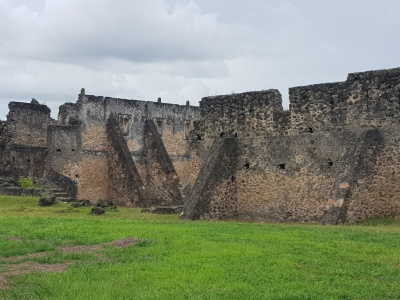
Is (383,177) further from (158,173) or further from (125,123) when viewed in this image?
(125,123)

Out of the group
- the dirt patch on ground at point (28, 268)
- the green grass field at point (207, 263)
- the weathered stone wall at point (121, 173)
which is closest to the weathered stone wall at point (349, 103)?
the green grass field at point (207, 263)

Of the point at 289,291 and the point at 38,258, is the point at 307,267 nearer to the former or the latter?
the point at 289,291

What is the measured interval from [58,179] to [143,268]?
19842 millimetres

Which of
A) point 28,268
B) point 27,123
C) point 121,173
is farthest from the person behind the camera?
point 27,123

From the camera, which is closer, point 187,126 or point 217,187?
point 217,187

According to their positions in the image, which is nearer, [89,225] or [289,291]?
[289,291]

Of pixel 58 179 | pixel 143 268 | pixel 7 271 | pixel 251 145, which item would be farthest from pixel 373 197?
pixel 58 179

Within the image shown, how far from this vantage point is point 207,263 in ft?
29.5

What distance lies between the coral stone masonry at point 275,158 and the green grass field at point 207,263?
306 centimetres

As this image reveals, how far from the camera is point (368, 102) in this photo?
16.8 meters

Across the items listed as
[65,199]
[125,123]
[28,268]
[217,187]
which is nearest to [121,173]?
[125,123]

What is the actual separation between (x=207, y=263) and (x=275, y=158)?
1048 centimetres

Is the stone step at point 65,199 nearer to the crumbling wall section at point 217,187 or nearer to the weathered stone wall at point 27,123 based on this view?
the weathered stone wall at point 27,123

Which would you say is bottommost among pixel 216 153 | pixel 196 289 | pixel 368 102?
pixel 196 289
